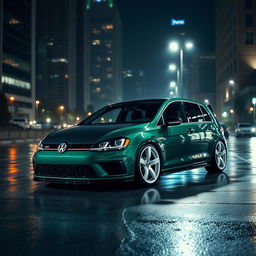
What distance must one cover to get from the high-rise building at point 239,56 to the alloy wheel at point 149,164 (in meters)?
72.6

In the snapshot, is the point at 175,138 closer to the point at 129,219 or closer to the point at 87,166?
the point at 87,166

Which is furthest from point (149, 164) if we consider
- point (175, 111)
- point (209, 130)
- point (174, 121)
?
point (209, 130)

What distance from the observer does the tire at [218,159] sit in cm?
1103

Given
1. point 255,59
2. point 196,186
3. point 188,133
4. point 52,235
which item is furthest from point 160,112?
point 255,59

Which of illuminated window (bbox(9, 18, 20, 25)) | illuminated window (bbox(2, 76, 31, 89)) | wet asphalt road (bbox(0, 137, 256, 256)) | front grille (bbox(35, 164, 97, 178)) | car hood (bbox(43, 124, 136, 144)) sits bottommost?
wet asphalt road (bbox(0, 137, 256, 256))

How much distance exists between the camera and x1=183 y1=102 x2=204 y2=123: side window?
1039 cm

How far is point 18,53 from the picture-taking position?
322 ft

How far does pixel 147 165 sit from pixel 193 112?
2364 millimetres

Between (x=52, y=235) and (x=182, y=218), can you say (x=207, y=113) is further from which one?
(x=52, y=235)

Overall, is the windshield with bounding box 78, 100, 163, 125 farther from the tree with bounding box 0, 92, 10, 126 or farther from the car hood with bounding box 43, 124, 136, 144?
the tree with bounding box 0, 92, 10, 126

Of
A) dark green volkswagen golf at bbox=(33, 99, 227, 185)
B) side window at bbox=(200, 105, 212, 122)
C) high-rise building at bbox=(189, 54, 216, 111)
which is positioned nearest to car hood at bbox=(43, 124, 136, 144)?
dark green volkswagen golf at bbox=(33, 99, 227, 185)

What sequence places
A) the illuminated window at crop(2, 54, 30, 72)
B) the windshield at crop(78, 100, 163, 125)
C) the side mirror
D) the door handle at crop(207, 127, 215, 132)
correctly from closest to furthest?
the side mirror → the windshield at crop(78, 100, 163, 125) → the door handle at crop(207, 127, 215, 132) → the illuminated window at crop(2, 54, 30, 72)

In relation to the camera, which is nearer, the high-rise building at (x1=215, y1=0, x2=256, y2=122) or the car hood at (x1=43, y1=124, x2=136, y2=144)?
the car hood at (x1=43, y1=124, x2=136, y2=144)

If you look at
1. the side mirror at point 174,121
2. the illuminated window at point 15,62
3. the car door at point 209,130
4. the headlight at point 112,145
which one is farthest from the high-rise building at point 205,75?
the headlight at point 112,145
